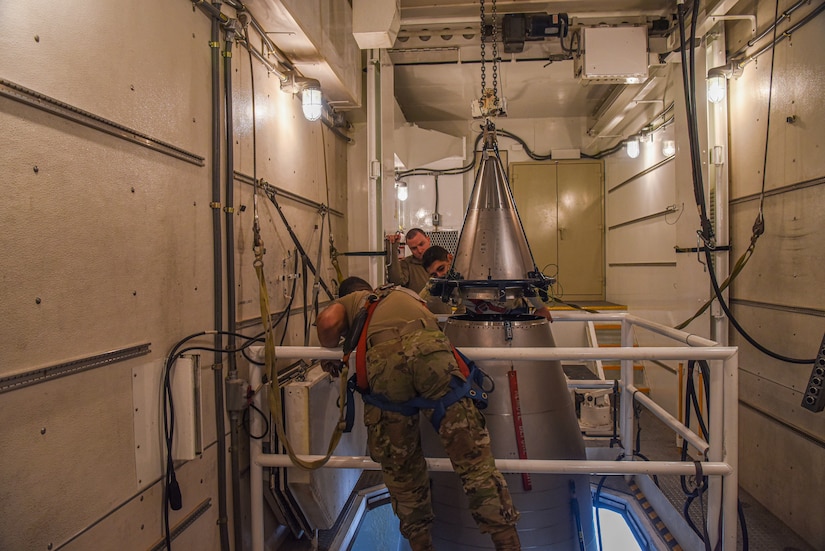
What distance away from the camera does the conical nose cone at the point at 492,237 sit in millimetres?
2354

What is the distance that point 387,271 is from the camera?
4203mm

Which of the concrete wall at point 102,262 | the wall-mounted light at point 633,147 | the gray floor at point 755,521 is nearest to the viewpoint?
the concrete wall at point 102,262

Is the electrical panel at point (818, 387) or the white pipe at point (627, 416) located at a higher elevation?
the electrical panel at point (818, 387)

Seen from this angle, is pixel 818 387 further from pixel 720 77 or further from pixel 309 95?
pixel 309 95

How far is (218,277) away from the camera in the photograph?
222cm

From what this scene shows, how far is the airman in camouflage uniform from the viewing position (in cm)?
175

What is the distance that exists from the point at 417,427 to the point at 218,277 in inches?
47.4

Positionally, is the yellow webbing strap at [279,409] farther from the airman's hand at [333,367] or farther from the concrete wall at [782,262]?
the concrete wall at [782,262]

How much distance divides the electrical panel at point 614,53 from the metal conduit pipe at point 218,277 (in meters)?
2.90

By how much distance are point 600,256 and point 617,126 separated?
1.97 meters

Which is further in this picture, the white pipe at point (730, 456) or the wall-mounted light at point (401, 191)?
the wall-mounted light at point (401, 191)

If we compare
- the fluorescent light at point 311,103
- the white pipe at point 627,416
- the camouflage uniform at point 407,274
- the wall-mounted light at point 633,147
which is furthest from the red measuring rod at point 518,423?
the wall-mounted light at point 633,147

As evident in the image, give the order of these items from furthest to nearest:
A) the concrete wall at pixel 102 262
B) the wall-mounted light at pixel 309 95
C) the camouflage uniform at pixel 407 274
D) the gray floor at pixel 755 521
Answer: the camouflage uniform at pixel 407 274, the wall-mounted light at pixel 309 95, the gray floor at pixel 755 521, the concrete wall at pixel 102 262

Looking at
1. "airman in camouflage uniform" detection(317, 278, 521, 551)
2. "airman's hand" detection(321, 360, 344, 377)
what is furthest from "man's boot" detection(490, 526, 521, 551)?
"airman's hand" detection(321, 360, 344, 377)
